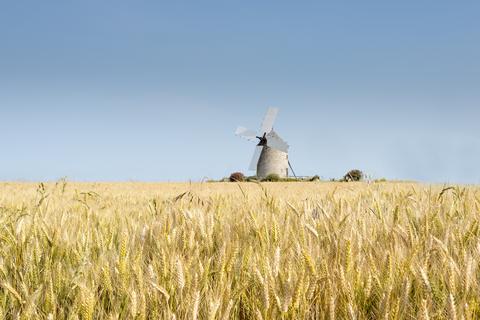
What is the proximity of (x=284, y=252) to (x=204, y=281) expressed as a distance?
2.00 feet

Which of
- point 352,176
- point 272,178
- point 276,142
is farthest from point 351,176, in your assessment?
point 276,142

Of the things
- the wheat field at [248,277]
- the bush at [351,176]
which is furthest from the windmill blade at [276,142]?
the wheat field at [248,277]

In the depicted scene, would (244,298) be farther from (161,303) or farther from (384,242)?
(384,242)

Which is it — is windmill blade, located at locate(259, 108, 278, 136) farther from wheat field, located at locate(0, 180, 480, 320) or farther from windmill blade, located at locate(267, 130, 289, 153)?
wheat field, located at locate(0, 180, 480, 320)

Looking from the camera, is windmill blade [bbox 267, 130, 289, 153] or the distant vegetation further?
windmill blade [bbox 267, 130, 289, 153]

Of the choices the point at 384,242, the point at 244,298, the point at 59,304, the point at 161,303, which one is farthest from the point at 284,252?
the point at 59,304

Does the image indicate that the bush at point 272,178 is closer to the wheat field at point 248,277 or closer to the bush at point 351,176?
the bush at point 351,176

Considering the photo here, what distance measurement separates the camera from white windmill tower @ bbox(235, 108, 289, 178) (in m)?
52.3

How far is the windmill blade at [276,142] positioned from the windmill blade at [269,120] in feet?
2.17

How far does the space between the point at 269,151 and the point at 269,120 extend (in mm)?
4008

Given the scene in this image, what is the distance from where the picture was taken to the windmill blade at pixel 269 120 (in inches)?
2122

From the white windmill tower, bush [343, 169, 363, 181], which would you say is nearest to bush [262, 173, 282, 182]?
the white windmill tower

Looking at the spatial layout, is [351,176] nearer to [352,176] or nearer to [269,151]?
[352,176]

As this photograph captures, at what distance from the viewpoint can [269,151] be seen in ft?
173
